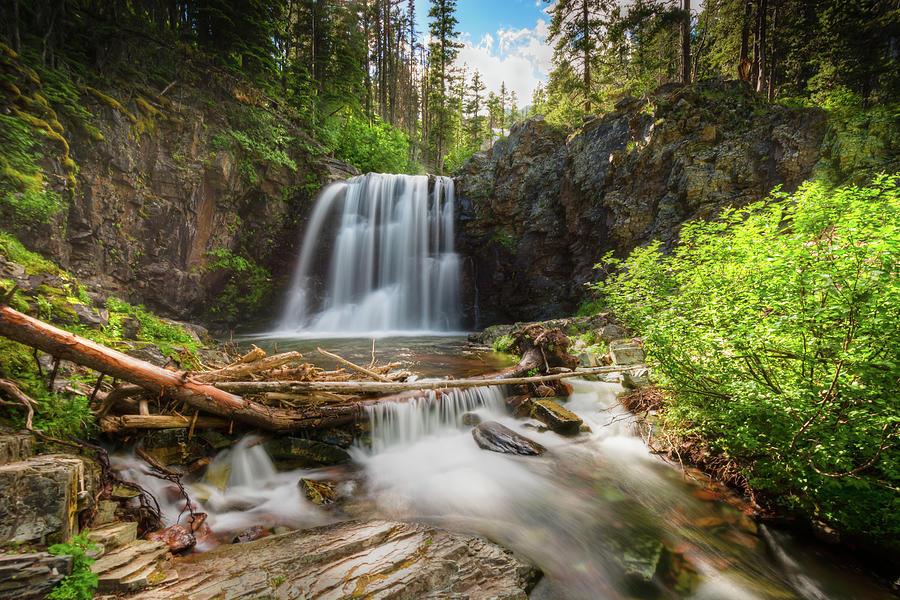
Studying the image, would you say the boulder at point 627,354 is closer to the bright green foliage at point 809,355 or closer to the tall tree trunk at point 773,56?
the bright green foliage at point 809,355

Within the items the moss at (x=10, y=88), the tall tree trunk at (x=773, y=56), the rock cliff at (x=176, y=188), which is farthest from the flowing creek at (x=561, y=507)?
the tall tree trunk at (x=773, y=56)

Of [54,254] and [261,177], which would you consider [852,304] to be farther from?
[261,177]

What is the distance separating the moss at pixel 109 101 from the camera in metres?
7.92

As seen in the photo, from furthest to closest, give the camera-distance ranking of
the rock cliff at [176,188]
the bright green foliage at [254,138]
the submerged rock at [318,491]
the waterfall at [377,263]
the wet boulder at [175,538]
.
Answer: the waterfall at [377,263]
the bright green foliage at [254,138]
the rock cliff at [176,188]
the submerged rock at [318,491]
the wet boulder at [175,538]

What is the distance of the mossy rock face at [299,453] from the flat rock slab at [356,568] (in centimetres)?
134

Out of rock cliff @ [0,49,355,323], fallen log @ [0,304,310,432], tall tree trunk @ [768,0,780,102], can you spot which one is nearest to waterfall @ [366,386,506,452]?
fallen log @ [0,304,310,432]

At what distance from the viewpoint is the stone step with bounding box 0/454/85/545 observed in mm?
1777

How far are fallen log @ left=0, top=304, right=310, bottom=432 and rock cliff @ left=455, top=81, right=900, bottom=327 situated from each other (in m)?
12.7

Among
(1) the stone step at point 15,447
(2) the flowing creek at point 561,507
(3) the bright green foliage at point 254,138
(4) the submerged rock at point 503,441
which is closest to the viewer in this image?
(1) the stone step at point 15,447

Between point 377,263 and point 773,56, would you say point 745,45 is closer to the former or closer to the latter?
point 773,56

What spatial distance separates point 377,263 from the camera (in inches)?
649

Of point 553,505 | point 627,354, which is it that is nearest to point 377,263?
point 627,354

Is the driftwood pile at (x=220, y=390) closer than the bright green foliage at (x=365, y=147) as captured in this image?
Yes

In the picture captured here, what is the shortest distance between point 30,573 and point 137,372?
1796 millimetres
